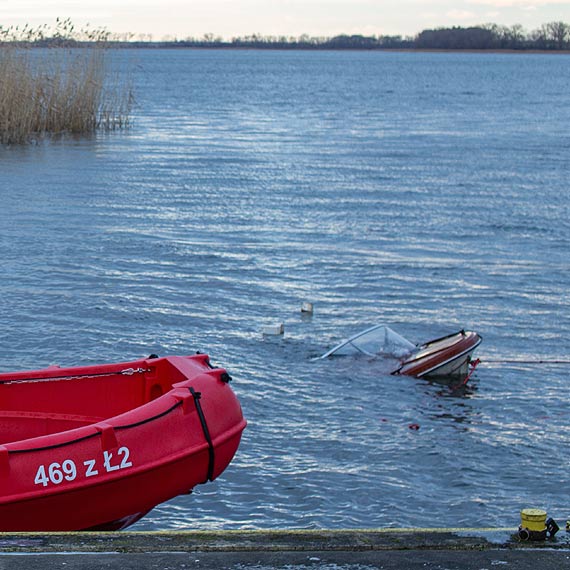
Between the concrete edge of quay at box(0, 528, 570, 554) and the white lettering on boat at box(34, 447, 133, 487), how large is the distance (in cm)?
96

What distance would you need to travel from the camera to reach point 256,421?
31.6ft

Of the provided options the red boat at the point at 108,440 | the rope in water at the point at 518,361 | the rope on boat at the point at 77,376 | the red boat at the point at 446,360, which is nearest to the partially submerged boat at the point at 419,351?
the red boat at the point at 446,360

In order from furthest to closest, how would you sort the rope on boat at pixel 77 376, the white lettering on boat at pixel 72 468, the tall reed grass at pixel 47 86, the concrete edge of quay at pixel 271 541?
1. the tall reed grass at pixel 47 86
2. the rope on boat at pixel 77 376
3. the white lettering on boat at pixel 72 468
4. the concrete edge of quay at pixel 271 541

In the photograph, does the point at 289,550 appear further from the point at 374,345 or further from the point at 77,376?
the point at 374,345

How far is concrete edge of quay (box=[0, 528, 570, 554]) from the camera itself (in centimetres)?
486

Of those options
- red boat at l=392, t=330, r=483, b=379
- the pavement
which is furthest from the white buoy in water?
the pavement

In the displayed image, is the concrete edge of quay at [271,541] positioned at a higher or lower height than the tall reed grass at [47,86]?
lower

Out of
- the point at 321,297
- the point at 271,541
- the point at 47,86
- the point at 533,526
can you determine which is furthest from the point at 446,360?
the point at 47,86

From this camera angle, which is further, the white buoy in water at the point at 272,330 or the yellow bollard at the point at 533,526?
the white buoy in water at the point at 272,330

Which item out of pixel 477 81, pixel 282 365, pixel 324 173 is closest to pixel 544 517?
pixel 282 365

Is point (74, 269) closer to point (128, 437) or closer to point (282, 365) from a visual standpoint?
point (282, 365)

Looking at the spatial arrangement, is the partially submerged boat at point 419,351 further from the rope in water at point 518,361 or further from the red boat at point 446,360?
the rope in water at point 518,361

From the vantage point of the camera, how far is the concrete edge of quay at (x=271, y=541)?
16.0ft

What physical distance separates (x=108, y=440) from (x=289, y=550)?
1622mm
